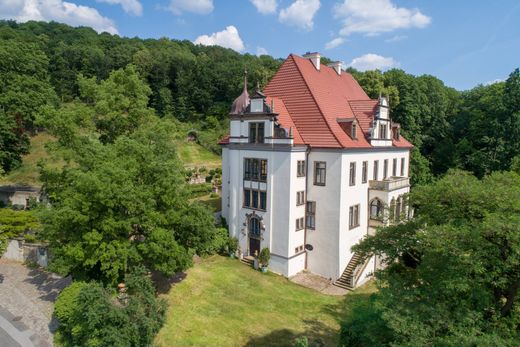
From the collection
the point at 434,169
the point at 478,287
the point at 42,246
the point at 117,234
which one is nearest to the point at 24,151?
the point at 42,246

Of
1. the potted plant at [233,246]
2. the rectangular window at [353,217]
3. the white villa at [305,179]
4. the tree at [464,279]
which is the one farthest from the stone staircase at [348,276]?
the tree at [464,279]


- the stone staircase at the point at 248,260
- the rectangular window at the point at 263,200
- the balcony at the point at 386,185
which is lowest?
the stone staircase at the point at 248,260

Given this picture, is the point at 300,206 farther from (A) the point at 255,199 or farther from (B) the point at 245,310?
(B) the point at 245,310

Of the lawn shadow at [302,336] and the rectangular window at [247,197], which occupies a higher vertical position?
the rectangular window at [247,197]

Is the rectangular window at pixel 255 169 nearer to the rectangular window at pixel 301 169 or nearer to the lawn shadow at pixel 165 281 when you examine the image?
the rectangular window at pixel 301 169

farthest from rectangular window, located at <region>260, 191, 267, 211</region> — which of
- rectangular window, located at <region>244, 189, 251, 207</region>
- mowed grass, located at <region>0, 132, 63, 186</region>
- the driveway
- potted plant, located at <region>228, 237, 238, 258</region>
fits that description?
mowed grass, located at <region>0, 132, 63, 186</region>

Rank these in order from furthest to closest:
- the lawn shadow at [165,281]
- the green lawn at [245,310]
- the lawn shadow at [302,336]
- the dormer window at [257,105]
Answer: the dormer window at [257,105], the lawn shadow at [165,281], the green lawn at [245,310], the lawn shadow at [302,336]

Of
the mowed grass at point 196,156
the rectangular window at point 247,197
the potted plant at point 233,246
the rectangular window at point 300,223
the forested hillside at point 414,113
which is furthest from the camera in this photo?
the mowed grass at point 196,156
